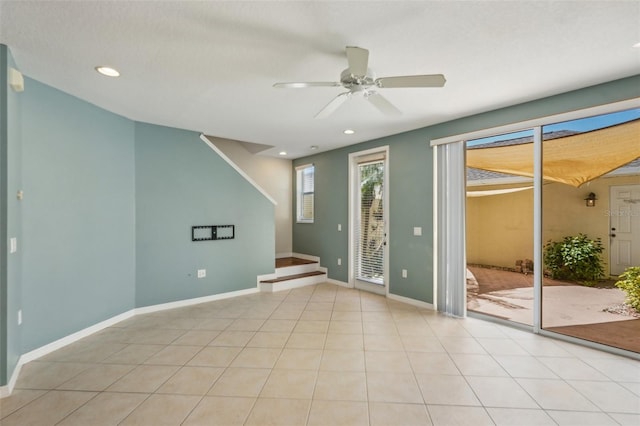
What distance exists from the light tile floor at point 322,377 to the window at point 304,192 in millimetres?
3281

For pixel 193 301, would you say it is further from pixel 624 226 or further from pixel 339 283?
pixel 624 226

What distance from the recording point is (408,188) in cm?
453

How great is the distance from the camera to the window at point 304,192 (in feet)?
21.7

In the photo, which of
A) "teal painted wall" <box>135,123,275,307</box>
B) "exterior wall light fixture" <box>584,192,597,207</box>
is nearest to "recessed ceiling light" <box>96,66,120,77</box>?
"teal painted wall" <box>135,123,275,307</box>

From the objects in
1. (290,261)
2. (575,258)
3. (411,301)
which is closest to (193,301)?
(290,261)

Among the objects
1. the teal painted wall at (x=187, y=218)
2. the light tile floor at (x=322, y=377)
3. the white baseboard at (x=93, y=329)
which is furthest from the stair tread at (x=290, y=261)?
the light tile floor at (x=322, y=377)

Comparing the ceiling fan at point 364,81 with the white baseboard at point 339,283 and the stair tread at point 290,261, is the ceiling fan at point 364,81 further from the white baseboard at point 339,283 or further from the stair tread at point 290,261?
the stair tread at point 290,261

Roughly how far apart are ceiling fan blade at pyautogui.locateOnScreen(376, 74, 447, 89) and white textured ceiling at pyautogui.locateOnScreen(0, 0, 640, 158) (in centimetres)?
28

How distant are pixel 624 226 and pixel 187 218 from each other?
534 centimetres

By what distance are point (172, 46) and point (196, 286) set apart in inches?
134

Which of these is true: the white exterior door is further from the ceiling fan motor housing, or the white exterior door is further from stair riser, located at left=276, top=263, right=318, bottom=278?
stair riser, located at left=276, top=263, right=318, bottom=278

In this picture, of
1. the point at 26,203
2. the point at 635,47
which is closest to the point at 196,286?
the point at 26,203

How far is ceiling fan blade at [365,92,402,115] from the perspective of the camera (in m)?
2.43

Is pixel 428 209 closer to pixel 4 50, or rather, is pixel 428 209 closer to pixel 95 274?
pixel 95 274
